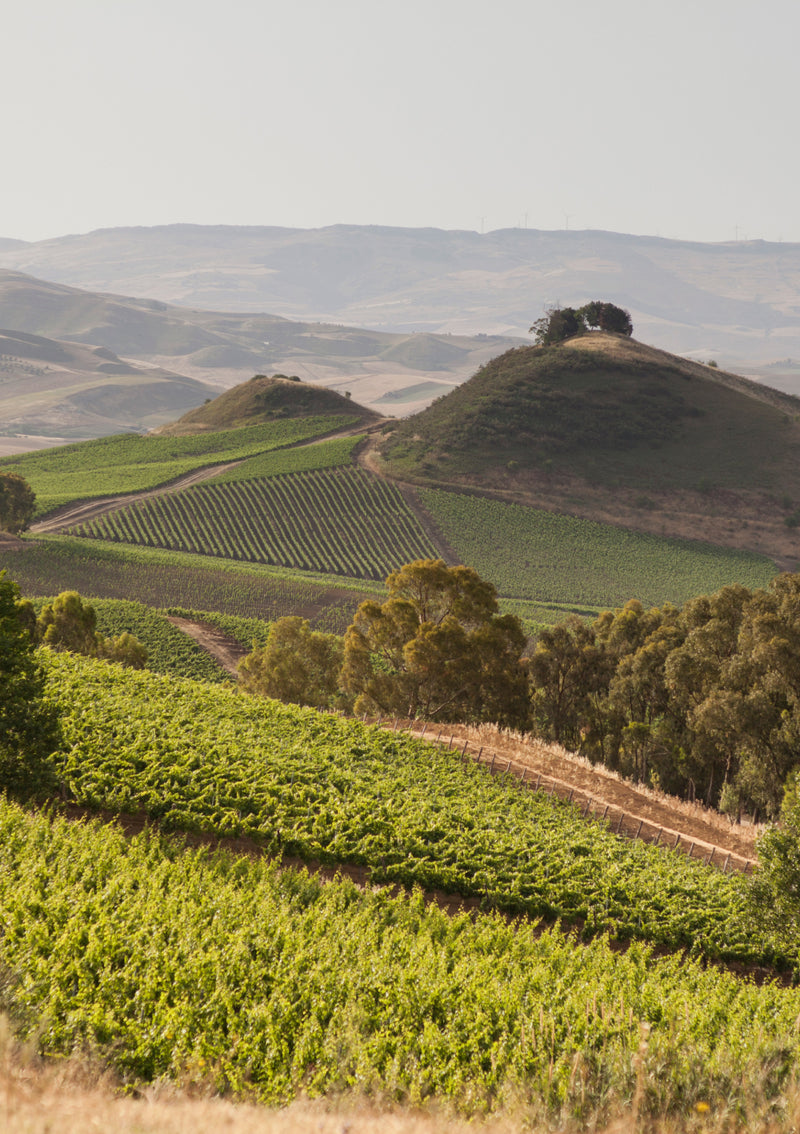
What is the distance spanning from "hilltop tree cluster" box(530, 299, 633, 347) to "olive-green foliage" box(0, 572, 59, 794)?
16470 centimetres

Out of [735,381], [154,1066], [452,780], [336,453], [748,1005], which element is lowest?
[452,780]

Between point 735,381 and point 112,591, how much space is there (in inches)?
5916

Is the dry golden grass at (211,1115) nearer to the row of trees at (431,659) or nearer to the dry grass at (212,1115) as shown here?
the dry grass at (212,1115)

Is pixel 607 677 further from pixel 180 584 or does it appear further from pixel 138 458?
pixel 138 458

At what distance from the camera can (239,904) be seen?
607 inches

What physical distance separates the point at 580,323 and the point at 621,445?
162ft

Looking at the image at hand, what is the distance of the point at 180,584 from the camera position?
88.5m

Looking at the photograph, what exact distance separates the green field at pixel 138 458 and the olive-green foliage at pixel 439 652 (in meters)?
83.3

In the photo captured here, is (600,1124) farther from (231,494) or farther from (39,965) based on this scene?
(231,494)

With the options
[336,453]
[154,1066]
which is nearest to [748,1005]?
[154,1066]

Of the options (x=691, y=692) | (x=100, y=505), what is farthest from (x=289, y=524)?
(x=691, y=692)

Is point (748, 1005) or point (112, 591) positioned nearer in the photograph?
point (748, 1005)

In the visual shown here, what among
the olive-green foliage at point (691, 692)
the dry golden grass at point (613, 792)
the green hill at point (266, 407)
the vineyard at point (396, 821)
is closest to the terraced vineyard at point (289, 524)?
the green hill at point (266, 407)

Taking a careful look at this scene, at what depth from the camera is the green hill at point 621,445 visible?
414 ft
